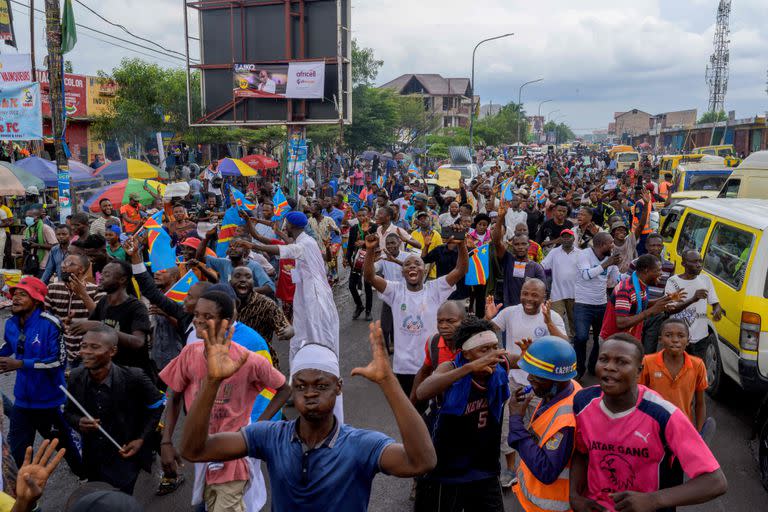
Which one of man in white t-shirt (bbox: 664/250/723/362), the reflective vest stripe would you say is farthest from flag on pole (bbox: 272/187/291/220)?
the reflective vest stripe

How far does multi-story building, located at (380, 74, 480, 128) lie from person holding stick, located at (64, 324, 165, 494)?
79215mm

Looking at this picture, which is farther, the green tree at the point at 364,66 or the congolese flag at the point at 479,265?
the green tree at the point at 364,66

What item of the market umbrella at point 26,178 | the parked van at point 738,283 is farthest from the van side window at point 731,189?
the market umbrella at point 26,178

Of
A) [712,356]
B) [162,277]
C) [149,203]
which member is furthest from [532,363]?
[149,203]

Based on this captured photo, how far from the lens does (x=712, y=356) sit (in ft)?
22.5

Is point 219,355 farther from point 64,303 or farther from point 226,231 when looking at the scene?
point 226,231

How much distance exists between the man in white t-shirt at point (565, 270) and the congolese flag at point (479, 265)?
746mm

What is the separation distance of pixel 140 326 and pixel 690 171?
58.5ft

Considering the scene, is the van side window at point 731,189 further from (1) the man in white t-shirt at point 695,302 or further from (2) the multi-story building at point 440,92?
(2) the multi-story building at point 440,92

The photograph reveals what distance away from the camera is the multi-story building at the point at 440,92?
83062 millimetres

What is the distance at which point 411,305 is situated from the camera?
5.28 m

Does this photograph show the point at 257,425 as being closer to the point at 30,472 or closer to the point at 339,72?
the point at 30,472

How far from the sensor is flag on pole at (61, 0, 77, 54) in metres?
11.4

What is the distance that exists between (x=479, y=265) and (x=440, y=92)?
3187 inches
